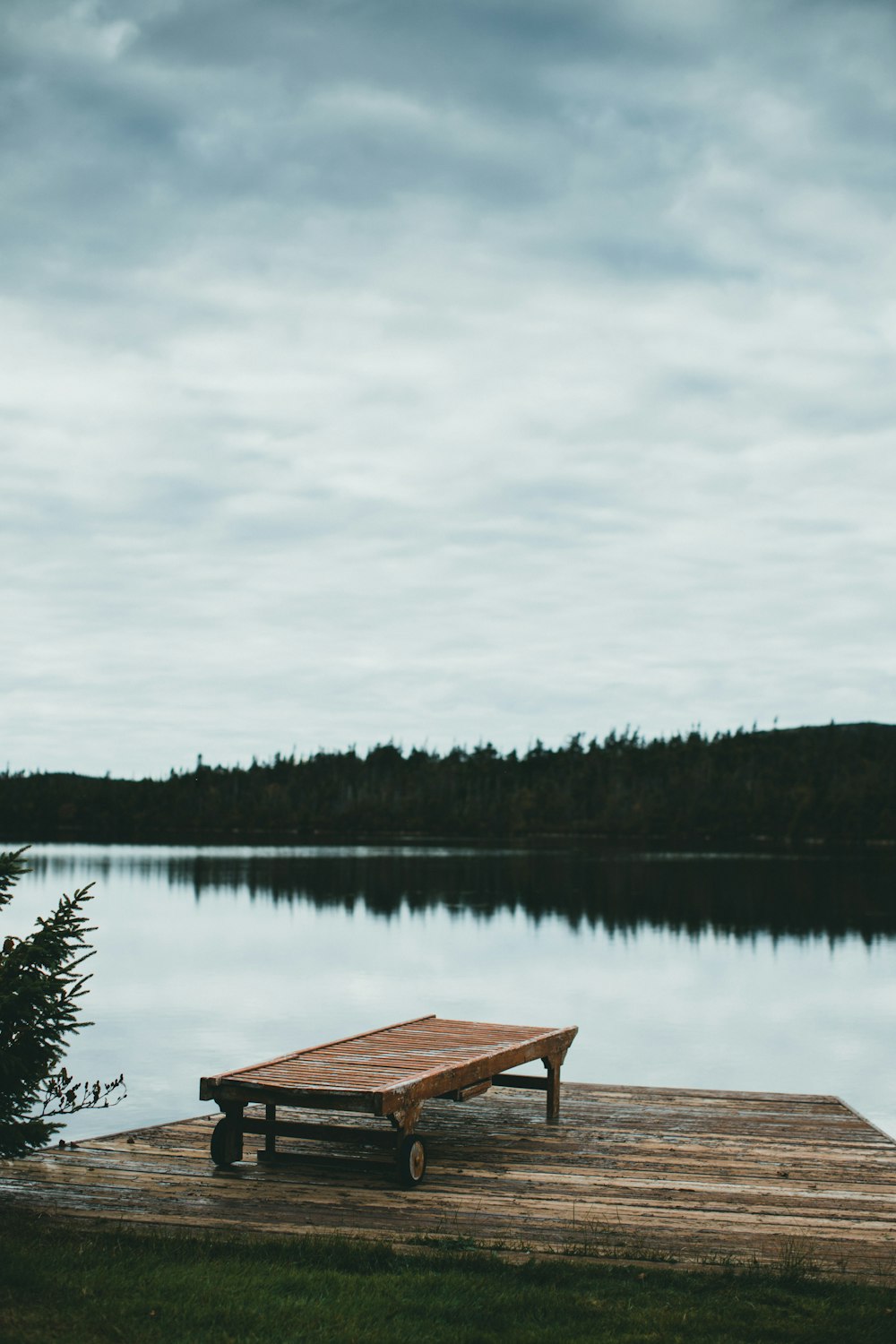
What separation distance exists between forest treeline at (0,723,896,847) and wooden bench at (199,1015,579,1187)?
94.2 m

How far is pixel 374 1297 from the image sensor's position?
17.9ft

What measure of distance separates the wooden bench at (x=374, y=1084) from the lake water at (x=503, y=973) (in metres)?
2.95

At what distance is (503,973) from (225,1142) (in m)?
17.4

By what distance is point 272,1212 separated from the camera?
22.6ft

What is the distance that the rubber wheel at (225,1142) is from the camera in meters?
7.79

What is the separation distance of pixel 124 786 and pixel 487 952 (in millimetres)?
111084

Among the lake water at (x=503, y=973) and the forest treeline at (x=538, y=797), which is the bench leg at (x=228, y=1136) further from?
the forest treeline at (x=538, y=797)

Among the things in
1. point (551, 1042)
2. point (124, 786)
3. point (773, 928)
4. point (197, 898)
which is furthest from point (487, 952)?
point (124, 786)

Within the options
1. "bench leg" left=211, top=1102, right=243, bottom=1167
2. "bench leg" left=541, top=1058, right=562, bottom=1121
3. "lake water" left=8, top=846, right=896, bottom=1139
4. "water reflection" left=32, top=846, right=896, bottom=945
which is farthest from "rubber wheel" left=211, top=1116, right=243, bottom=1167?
"water reflection" left=32, top=846, right=896, bottom=945

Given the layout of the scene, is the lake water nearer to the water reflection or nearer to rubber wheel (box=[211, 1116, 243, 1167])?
the water reflection

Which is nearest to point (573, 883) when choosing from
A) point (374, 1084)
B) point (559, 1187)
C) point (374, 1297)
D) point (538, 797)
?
point (559, 1187)

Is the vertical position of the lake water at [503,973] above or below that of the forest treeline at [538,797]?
below

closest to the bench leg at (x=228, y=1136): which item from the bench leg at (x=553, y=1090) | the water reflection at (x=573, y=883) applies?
the bench leg at (x=553, y=1090)

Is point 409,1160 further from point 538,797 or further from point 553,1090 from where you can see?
point 538,797
